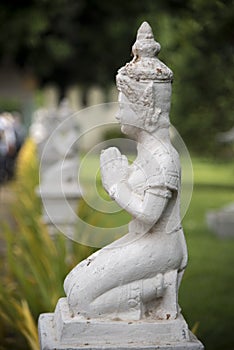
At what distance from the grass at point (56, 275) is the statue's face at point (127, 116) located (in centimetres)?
95

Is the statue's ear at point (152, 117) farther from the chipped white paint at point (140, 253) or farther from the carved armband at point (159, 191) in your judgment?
the carved armband at point (159, 191)

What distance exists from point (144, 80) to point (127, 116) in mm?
174

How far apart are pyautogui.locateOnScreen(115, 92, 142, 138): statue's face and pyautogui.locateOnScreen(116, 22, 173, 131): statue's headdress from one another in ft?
0.07

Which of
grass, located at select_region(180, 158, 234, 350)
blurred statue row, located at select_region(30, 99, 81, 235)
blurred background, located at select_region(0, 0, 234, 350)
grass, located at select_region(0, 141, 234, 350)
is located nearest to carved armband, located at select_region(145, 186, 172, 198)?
grass, located at select_region(0, 141, 234, 350)

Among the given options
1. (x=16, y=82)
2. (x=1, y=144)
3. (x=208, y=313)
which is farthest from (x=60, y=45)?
(x=208, y=313)

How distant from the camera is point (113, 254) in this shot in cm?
420

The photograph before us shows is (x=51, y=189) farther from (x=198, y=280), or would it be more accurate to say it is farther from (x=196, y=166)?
(x=196, y=166)

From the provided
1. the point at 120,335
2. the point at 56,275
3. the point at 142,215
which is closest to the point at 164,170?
the point at 142,215

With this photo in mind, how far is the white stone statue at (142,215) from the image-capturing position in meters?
4.12

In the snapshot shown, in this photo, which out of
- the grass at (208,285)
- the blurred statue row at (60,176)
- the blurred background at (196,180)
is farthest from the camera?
the blurred statue row at (60,176)

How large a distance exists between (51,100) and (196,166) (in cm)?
1473

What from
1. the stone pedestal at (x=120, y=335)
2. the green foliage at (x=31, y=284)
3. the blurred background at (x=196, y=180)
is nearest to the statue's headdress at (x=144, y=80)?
the stone pedestal at (x=120, y=335)

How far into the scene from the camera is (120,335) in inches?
161

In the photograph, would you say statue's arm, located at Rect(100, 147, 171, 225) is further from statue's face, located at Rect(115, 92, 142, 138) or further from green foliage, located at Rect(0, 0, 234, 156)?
green foliage, located at Rect(0, 0, 234, 156)
